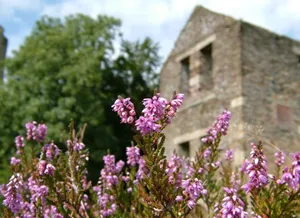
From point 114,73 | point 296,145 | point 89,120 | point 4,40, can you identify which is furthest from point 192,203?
point 4,40

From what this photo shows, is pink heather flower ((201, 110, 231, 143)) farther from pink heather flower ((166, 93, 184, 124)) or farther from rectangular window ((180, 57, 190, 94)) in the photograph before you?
rectangular window ((180, 57, 190, 94))

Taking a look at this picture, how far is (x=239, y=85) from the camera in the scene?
397 inches

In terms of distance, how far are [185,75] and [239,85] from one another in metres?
2.77

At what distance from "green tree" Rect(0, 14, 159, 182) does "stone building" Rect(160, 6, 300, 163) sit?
548 centimetres

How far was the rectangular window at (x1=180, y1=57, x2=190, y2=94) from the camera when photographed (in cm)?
1233

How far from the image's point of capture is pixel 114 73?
21422mm

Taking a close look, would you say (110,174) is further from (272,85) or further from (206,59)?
(206,59)

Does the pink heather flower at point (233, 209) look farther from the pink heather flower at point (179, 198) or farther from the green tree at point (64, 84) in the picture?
the green tree at point (64, 84)

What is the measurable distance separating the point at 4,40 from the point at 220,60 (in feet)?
52.0

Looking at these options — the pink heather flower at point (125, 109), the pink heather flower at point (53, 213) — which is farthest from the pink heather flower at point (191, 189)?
the pink heather flower at point (53, 213)

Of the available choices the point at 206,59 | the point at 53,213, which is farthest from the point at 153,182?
the point at 206,59

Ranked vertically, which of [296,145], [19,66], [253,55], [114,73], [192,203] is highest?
[114,73]

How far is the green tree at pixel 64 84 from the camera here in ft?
53.9

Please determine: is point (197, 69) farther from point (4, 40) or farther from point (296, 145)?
point (4, 40)
